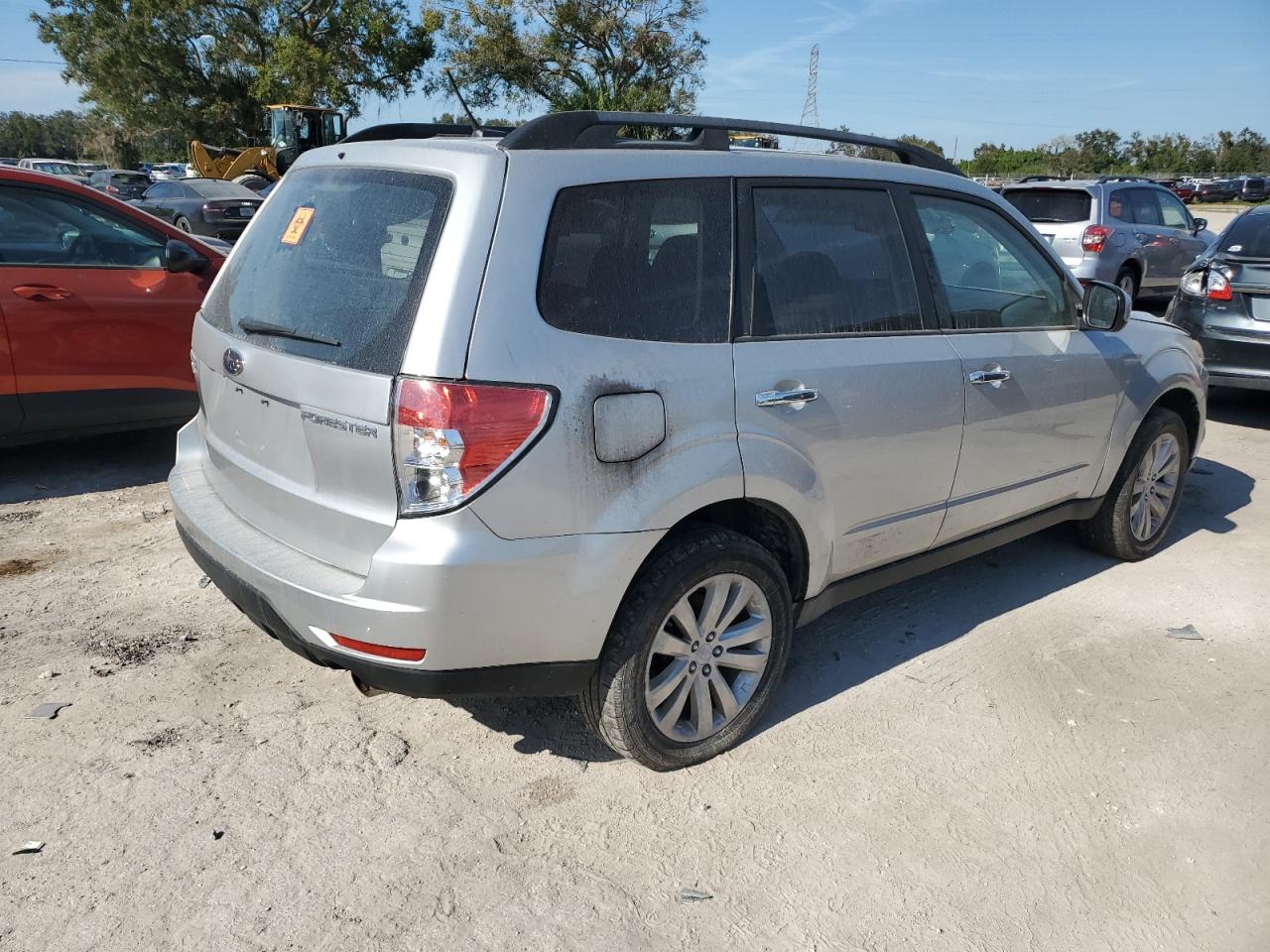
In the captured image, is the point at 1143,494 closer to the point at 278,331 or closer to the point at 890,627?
the point at 890,627

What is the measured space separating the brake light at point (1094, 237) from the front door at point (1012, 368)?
8.40 meters

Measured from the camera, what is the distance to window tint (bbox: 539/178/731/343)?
8.94 feet

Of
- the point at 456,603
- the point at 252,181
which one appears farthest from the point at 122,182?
the point at 456,603

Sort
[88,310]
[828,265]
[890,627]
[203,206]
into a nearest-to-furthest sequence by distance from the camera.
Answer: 1. [828,265]
2. [890,627]
3. [88,310]
4. [203,206]

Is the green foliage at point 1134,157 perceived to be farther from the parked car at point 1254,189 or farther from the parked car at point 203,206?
the parked car at point 203,206

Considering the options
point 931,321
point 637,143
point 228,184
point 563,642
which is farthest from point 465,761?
point 228,184

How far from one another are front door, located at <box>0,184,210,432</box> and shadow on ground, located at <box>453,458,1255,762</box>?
3247mm

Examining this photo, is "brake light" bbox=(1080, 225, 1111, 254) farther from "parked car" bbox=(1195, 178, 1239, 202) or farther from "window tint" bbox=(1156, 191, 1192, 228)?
"parked car" bbox=(1195, 178, 1239, 202)

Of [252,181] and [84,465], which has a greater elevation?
[252,181]

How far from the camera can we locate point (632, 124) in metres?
3.00

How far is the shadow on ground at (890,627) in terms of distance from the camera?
346cm

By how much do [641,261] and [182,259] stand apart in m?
3.56

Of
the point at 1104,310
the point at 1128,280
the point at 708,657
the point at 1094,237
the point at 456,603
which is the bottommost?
the point at 708,657

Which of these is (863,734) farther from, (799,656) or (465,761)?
(465,761)
